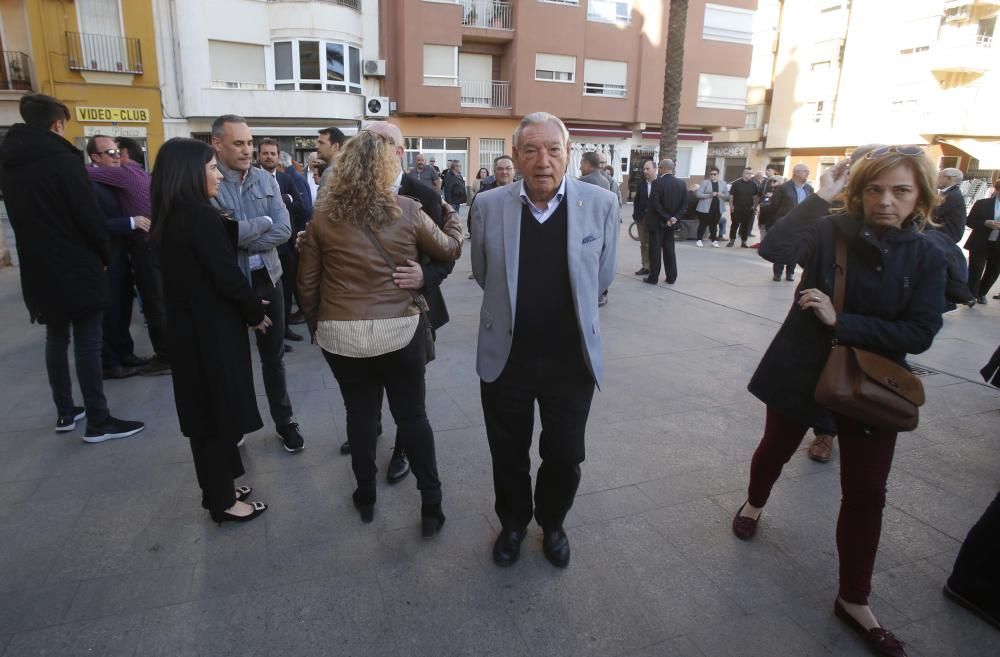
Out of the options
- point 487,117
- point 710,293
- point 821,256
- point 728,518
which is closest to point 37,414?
point 728,518

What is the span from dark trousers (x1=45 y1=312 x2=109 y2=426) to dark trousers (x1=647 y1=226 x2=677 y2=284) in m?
7.33

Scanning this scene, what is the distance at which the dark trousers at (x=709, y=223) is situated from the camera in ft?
48.9

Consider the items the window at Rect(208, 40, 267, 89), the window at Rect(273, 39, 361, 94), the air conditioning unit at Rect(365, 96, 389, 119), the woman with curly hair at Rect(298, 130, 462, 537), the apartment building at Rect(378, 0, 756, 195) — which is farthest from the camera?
the apartment building at Rect(378, 0, 756, 195)

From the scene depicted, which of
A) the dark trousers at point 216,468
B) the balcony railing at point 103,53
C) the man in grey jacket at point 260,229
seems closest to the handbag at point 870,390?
the dark trousers at point 216,468

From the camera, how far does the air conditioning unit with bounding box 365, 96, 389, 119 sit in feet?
76.3

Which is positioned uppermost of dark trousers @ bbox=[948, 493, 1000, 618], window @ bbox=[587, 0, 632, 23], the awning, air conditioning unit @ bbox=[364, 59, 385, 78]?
window @ bbox=[587, 0, 632, 23]

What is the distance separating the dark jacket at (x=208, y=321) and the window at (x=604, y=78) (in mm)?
27604

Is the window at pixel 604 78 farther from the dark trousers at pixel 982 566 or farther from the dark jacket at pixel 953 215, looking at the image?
the dark trousers at pixel 982 566

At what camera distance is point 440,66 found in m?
25.3

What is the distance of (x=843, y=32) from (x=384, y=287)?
40242 mm

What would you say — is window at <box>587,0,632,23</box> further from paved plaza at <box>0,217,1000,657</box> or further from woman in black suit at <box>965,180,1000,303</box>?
paved plaza at <box>0,217,1000,657</box>

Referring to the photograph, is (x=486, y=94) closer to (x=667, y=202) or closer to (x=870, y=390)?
(x=667, y=202)

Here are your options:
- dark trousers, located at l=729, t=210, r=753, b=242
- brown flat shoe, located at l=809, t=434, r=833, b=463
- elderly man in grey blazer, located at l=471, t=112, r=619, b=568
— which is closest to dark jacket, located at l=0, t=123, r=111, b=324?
elderly man in grey blazer, located at l=471, t=112, r=619, b=568

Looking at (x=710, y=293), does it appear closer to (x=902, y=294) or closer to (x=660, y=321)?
(x=660, y=321)
